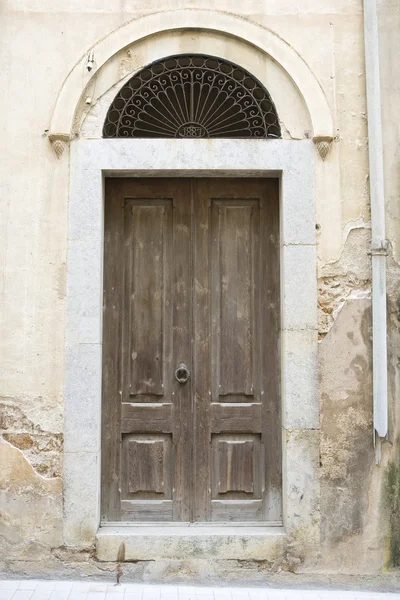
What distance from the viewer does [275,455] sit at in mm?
5105

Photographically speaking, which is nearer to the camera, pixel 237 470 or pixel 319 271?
pixel 319 271

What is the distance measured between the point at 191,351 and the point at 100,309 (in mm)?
791

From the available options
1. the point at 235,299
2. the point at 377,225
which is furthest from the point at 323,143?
the point at 235,299

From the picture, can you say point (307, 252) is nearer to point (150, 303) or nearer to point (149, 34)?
point (150, 303)

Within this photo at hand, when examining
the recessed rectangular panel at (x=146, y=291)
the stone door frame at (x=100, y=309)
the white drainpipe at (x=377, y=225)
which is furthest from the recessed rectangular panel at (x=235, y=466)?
the white drainpipe at (x=377, y=225)

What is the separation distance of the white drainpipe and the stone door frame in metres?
0.44

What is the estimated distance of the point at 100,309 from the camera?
496 centimetres

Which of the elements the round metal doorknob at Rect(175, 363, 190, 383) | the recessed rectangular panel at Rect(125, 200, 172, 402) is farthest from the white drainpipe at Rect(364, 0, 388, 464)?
the recessed rectangular panel at Rect(125, 200, 172, 402)

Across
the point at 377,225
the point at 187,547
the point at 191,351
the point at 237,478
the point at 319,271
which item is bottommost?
the point at 187,547

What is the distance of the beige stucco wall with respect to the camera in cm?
479

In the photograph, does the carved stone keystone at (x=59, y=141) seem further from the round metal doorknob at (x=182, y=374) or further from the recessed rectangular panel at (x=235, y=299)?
the round metal doorknob at (x=182, y=374)

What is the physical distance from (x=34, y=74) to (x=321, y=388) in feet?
10.6

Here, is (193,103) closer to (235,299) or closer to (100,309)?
(235,299)

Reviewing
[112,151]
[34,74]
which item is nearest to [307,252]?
[112,151]
